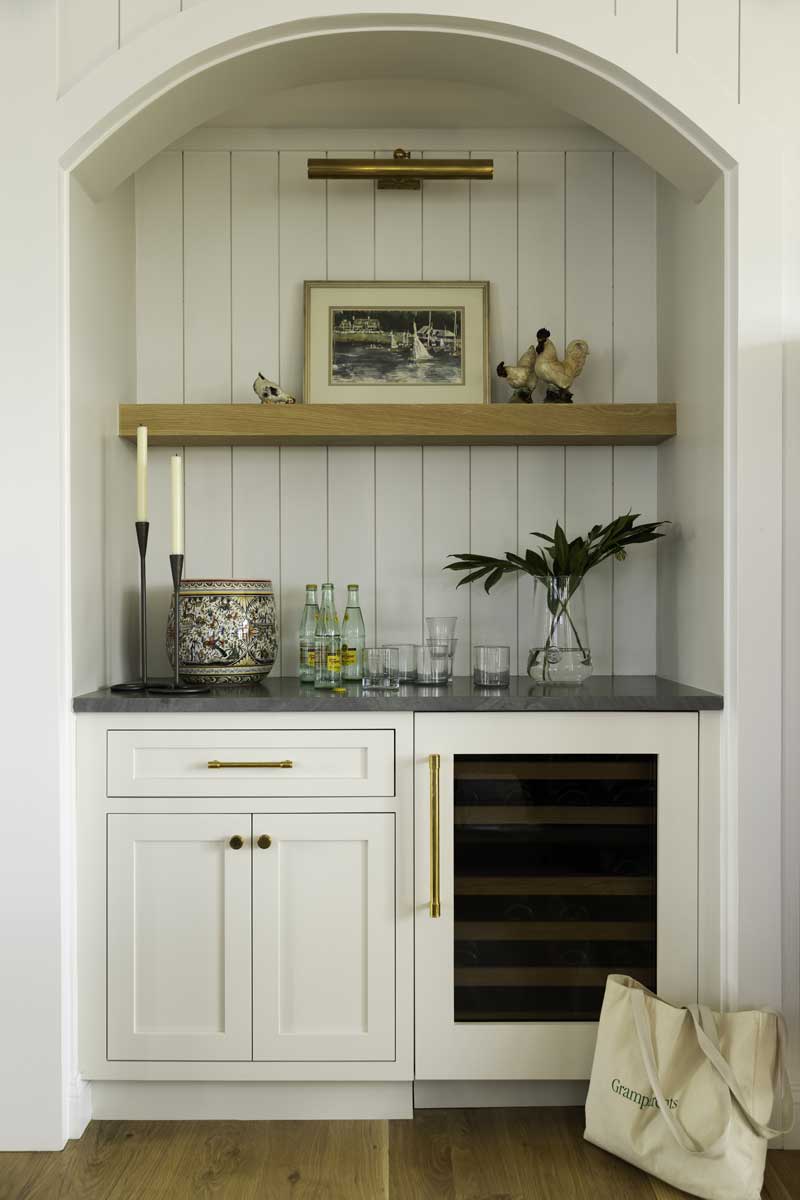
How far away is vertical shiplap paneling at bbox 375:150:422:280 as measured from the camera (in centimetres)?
263

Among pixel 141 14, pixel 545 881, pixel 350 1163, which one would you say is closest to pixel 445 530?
pixel 545 881

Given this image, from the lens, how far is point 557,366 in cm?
248

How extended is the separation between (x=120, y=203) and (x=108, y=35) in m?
0.49

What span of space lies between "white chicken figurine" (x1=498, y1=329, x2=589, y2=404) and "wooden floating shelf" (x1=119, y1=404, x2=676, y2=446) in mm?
123

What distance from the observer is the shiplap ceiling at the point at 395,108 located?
2461mm

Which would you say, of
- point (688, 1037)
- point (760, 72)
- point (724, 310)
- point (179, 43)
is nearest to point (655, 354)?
point (724, 310)

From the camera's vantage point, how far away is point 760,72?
2.03 m

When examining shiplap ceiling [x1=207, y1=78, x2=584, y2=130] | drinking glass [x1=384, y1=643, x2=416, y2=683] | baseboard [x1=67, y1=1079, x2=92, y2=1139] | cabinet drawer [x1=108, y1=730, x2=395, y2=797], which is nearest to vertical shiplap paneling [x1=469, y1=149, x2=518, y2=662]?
shiplap ceiling [x1=207, y1=78, x2=584, y2=130]

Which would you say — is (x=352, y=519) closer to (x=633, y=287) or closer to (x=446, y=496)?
(x=446, y=496)

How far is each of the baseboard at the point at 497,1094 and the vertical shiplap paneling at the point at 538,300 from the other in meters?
1.00

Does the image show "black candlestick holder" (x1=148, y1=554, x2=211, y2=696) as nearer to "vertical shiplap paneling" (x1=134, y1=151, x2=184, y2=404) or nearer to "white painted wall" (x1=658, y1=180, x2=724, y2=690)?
"vertical shiplap paneling" (x1=134, y1=151, x2=184, y2=404)

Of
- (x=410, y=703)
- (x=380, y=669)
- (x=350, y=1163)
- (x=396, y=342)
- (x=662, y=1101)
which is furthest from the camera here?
(x=396, y=342)

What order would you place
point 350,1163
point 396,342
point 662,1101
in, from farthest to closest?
point 396,342 < point 350,1163 < point 662,1101

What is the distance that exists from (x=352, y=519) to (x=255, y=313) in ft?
1.99
